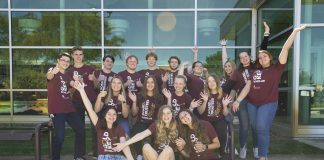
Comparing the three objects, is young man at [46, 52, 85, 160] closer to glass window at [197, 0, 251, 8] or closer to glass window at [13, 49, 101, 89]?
glass window at [13, 49, 101, 89]

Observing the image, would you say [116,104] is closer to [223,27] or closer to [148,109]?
[148,109]

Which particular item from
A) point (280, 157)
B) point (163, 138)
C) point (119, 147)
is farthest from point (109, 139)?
point (280, 157)

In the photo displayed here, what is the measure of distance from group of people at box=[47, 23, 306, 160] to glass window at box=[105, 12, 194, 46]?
4.64m

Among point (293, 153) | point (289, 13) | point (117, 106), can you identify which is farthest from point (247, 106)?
point (289, 13)

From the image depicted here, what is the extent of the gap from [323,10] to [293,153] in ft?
11.2

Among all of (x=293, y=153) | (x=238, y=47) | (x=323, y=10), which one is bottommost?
(x=293, y=153)

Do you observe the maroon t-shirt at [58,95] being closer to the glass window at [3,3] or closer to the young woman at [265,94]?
the young woman at [265,94]

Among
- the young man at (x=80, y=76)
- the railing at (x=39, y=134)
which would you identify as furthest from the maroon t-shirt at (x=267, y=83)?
the railing at (x=39, y=134)

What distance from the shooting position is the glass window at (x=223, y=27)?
980cm

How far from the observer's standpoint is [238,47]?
32.2ft

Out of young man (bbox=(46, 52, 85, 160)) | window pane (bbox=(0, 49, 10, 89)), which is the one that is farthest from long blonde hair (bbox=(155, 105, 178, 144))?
window pane (bbox=(0, 49, 10, 89))

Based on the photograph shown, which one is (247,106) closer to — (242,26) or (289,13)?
(289,13)

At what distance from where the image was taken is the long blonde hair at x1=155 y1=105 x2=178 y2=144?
4098mm

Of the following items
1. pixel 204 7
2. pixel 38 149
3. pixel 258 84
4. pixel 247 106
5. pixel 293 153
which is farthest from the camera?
pixel 204 7
